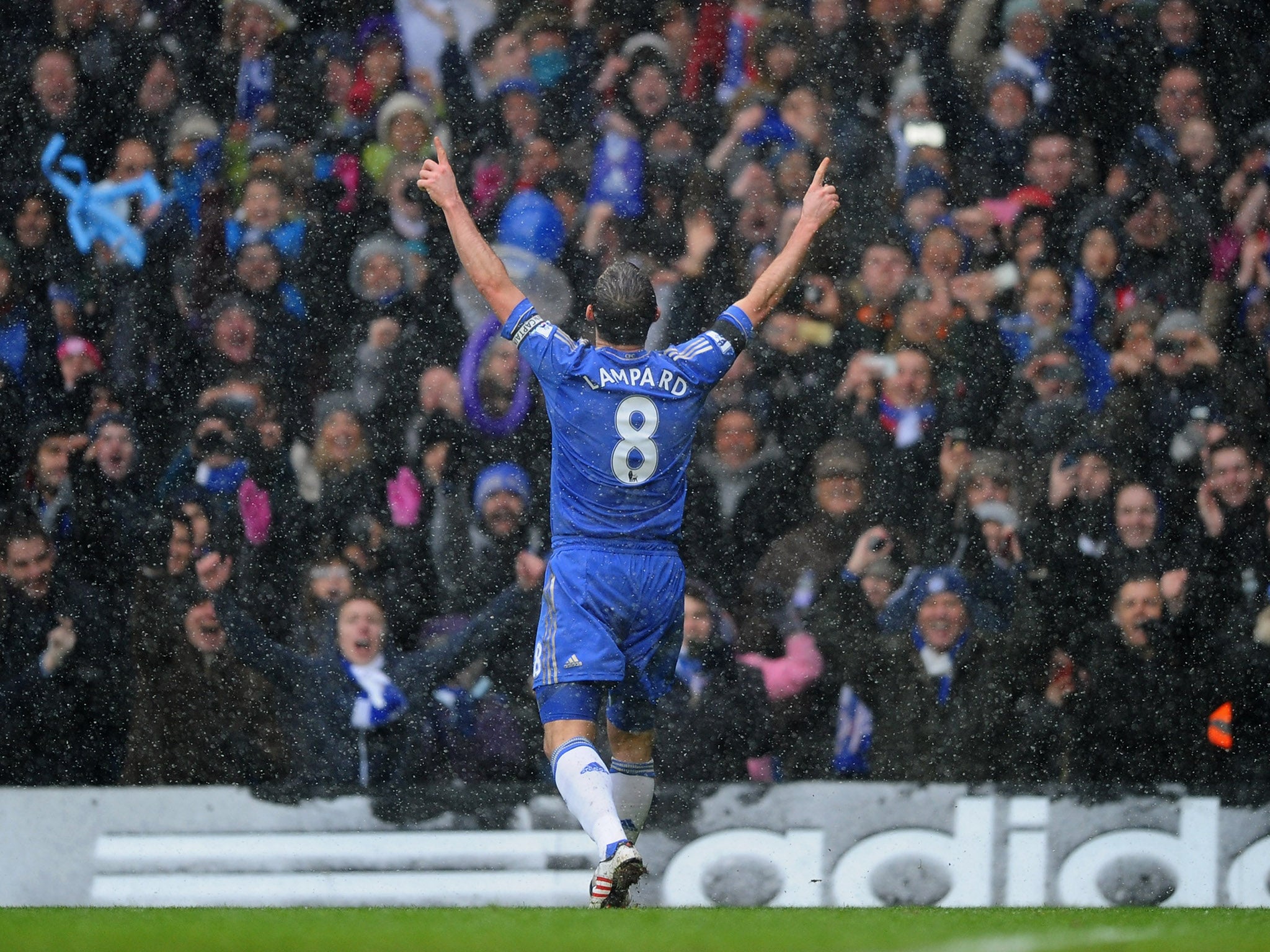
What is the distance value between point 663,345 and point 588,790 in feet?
10.6

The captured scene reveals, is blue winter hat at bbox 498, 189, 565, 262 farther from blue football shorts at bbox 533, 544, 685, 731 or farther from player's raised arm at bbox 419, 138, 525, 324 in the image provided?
blue football shorts at bbox 533, 544, 685, 731

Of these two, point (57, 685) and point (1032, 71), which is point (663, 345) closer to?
point (1032, 71)

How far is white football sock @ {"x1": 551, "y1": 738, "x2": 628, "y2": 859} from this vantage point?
4570 millimetres

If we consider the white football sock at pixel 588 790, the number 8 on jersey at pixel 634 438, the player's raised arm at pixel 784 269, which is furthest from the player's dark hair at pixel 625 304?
the white football sock at pixel 588 790

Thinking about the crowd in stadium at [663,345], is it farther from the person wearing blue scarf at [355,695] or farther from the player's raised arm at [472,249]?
the player's raised arm at [472,249]

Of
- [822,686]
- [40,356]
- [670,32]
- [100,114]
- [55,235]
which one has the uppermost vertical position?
[670,32]

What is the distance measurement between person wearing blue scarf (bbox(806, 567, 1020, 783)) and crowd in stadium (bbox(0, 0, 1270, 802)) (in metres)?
0.02

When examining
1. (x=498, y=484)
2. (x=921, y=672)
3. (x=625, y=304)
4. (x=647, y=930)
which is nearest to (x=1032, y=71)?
(x=921, y=672)

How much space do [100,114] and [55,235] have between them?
598 mm

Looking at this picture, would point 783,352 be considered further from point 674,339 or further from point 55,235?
point 55,235

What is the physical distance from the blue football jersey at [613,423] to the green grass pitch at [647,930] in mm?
1093

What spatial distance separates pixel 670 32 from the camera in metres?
8.16

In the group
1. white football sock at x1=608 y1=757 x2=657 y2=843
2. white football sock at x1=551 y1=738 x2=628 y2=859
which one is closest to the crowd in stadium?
white football sock at x1=608 y1=757 x2=657 y2=843

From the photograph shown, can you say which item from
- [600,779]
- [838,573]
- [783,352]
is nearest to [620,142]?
[783,352]
